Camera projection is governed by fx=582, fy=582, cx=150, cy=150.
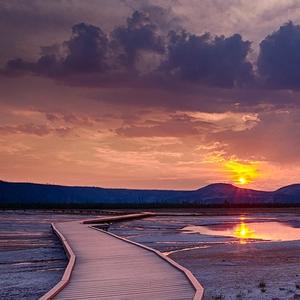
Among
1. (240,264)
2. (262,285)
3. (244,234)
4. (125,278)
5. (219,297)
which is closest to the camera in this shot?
(219,297)

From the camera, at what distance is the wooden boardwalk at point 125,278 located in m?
12.6

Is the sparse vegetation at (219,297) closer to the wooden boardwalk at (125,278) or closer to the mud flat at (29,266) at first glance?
the wooden boardwalk at (125,278)

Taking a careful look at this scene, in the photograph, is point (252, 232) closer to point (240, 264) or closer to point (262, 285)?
point (240, 264)

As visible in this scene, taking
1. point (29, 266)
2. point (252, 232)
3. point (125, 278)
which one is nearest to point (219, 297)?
point (125, 278)

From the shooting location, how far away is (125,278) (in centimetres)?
1492

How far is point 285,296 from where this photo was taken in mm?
14953

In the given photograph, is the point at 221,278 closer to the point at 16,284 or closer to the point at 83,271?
the point at 83,271

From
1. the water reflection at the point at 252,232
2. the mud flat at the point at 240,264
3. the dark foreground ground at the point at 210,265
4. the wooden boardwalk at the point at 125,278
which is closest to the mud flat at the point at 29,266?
the dark foreground ground at the point at 210,265

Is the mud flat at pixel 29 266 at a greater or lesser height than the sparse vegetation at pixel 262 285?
greater

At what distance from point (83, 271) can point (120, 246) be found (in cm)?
703

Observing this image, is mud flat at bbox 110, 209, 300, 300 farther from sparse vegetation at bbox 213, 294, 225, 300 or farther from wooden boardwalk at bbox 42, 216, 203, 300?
wooden boardwalk at bbox 42, 216, 203, 300

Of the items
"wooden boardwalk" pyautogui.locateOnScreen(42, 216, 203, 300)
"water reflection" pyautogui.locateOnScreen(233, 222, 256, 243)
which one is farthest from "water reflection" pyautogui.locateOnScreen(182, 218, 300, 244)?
"wooden boardwalk" pyautogui.locateOnScreen(42, 216, 203, 300)

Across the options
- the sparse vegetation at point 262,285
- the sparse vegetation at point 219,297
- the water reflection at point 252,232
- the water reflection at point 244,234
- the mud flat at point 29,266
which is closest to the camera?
the sparse vegetation at point 219,297

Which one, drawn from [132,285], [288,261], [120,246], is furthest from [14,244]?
[132,285]
